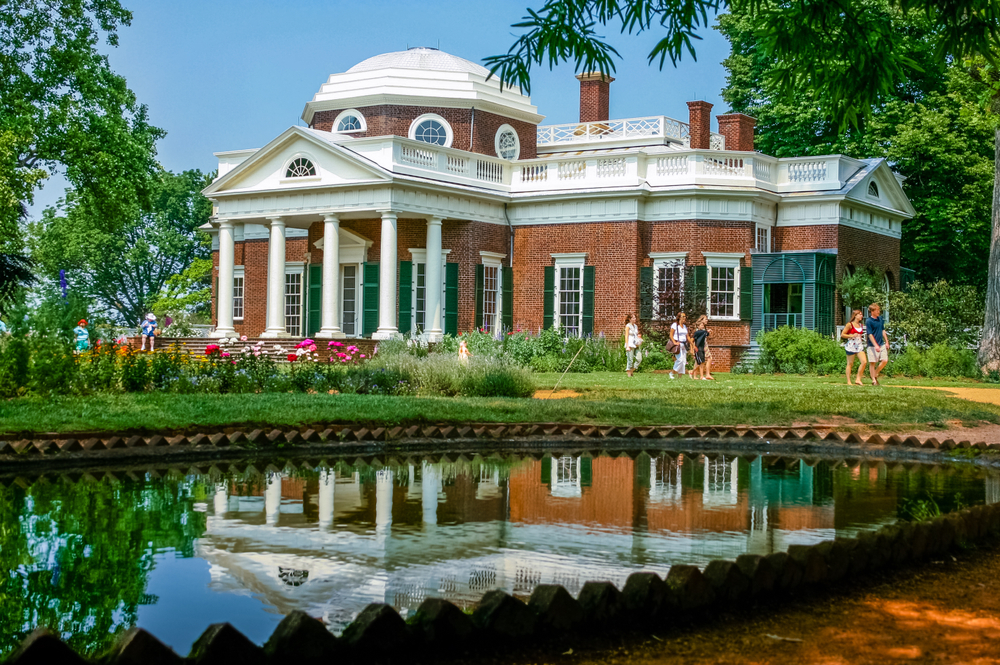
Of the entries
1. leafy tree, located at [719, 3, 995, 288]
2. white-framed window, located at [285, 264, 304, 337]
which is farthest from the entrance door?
leafy tree, located at [719, 3, 995, 288]

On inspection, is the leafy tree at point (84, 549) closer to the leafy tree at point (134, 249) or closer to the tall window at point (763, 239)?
the tall window at point (763, 239)

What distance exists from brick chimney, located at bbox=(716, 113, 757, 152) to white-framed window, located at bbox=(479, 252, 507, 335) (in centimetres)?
778

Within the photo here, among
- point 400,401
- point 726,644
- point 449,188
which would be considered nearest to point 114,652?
point 726,644

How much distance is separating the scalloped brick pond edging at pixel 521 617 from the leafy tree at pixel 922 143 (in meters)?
30.7

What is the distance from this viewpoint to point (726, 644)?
15.8 ft

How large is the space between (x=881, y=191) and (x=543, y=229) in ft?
34.8

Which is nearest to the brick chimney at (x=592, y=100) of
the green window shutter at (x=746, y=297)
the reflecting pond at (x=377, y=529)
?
the green window shutter at (x=746, y=297)

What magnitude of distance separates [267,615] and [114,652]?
141 centimetres

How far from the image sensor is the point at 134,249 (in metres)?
63.5

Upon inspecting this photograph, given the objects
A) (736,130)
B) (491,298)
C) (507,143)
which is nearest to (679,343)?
(491,298)

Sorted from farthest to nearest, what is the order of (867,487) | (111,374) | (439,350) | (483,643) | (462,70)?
(462,70) < (439,350) < (111,374) < (867,487) < (483,643)

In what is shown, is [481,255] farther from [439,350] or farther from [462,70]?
[462,70]

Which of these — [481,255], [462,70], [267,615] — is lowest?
[267,615]

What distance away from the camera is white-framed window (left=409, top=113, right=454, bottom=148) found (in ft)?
116
